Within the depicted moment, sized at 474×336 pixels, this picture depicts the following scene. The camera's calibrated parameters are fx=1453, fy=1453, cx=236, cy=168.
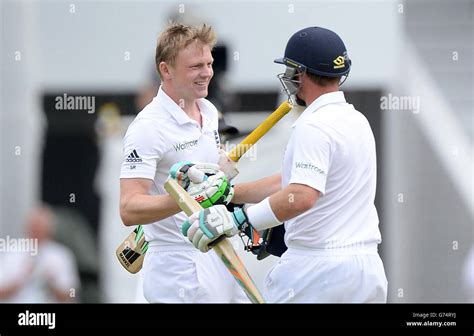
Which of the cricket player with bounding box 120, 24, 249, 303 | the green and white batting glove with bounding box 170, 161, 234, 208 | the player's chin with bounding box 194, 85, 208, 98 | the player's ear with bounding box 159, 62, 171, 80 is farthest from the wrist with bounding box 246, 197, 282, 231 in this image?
the player's ear with bounding box 159, 62, 171, 80

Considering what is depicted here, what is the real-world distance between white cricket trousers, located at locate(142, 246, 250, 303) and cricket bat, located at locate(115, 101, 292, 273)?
275mm

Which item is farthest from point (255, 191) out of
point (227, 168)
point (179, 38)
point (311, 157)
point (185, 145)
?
point (311, 157)

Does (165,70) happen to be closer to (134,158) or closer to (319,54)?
(134,158)

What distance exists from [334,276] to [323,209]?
31 centimetres

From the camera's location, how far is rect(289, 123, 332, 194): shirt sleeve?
607cm

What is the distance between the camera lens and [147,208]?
6477 mm

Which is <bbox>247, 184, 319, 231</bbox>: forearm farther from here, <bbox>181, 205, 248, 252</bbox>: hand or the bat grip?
the bat grip

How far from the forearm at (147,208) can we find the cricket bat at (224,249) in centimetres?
8

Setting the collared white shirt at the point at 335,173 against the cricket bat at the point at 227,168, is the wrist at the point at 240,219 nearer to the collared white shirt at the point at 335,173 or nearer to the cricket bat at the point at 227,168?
the collared white shirt at the point at 335,173

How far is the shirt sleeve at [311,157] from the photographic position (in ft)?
19.9
